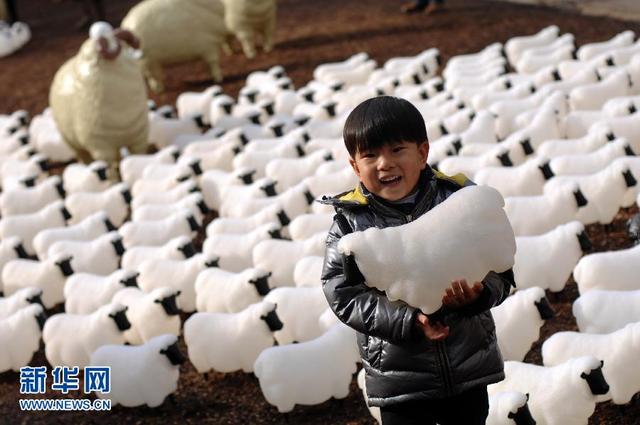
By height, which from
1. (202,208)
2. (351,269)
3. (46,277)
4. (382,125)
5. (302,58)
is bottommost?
(46,277)

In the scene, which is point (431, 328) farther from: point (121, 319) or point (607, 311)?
point (121, 319)

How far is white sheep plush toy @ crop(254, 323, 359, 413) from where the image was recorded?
4.74m

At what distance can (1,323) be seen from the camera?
5844 millimetres

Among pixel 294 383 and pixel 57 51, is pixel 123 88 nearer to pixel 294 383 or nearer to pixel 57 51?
pixel 294 383

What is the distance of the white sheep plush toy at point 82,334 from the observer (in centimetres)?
557

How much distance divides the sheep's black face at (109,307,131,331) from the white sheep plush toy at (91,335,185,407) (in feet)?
1.43

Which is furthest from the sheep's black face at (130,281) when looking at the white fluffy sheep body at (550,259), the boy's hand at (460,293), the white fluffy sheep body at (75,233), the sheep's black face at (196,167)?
the boy's hand at (460,293)

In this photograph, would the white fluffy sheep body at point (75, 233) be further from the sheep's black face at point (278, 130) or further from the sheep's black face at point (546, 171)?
the sheep's black face at point (546, 171)

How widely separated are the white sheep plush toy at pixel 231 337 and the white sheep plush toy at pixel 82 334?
523 mm

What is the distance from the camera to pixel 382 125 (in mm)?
2699

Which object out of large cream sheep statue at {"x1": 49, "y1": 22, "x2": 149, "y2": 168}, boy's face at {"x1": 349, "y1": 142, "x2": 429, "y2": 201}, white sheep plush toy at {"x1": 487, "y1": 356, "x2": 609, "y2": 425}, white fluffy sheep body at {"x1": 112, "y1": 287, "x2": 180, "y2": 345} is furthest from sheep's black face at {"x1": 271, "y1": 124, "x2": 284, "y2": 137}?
boy's face at {"x1": 349, "y1": 142, "x2": 429, "y2": 201}

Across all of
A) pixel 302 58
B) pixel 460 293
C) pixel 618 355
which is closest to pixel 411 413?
pixel 460 293

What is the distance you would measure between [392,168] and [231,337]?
274cm

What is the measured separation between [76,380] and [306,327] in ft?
5.05
